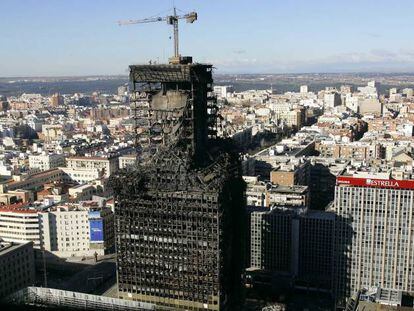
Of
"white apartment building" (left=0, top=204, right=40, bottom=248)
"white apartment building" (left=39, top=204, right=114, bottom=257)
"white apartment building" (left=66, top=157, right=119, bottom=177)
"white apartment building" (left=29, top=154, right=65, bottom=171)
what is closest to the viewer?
"white apartment building" (left=39, top=204, right=114, bottom=257)

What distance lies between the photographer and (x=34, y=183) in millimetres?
93312

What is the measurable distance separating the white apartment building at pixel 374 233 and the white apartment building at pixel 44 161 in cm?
6991

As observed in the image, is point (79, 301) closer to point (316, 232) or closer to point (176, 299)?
point (176, 299)

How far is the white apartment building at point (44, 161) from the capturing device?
108688 mm

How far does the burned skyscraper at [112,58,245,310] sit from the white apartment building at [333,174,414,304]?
15.5 metres

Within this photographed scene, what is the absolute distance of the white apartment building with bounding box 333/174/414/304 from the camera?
173 ft

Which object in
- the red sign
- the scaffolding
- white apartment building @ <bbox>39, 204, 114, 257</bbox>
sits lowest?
white apartment building @ <bbox>39, 204, 114, 257</bbox>

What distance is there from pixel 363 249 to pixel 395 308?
28.3ft

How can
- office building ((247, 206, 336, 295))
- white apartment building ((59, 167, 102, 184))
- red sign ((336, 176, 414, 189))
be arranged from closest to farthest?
1. red sign ((336, 176, 414, 189))
2. office building ((247, 206, 336, 295))
3. white apartment building ((59, 167, 102, 184))

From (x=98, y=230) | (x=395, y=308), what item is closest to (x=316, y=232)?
(x=395, y=308)

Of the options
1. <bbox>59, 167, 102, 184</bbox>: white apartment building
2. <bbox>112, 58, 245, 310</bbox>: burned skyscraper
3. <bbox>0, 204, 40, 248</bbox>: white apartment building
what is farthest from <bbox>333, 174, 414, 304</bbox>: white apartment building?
<bbox>59, 167, 102, 184</bbox>: white apartment building

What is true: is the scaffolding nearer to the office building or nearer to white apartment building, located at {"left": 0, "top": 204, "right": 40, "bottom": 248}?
the office building

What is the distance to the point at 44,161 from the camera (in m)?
109

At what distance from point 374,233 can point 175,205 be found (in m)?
23.4
